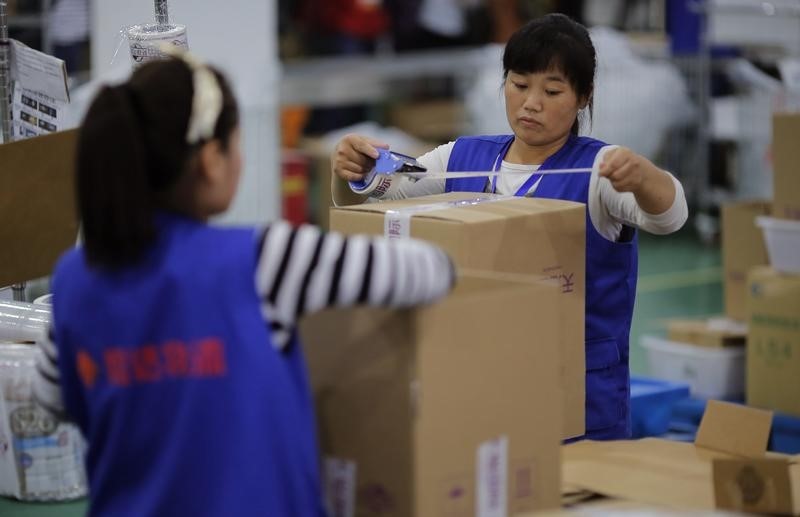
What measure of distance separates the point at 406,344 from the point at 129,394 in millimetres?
365

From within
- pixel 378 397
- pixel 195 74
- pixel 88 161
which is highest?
pixel 195 74

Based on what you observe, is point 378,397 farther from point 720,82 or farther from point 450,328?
point 720,82

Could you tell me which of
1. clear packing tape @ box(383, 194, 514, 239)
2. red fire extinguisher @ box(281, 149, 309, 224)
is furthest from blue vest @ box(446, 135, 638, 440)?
red fire extinguisher @ box(281, 149, 309, 224)

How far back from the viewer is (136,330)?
1.56 m

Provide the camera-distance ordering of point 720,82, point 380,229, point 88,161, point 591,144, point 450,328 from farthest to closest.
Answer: point 720,82, point 591,144, point 380,229, point 450,328, point 88,161

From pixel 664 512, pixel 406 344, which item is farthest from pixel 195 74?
pixel 664 512

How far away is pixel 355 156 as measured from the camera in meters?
2.36

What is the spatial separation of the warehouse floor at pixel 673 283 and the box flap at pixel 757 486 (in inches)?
115

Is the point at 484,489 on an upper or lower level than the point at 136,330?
lower

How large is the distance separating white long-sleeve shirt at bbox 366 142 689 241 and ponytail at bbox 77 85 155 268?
2.97 ft

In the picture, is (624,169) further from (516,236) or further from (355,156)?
(355,156)

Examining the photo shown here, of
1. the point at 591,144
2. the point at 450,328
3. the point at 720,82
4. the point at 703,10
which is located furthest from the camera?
the point at 720,82

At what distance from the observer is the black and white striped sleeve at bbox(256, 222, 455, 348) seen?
5.09 ft

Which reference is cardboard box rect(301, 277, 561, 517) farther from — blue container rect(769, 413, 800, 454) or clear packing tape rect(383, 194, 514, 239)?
blue container rect(769, 413, 800, 454)
